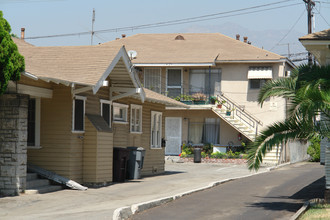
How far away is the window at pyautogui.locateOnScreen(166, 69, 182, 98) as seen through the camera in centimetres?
3978

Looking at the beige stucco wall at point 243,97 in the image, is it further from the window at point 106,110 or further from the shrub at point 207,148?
the window at point 106,110

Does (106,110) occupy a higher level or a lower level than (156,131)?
higher

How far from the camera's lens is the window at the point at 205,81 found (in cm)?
3897

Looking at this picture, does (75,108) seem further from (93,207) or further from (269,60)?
(269,60)

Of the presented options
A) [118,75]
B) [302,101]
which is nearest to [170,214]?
[302,101]

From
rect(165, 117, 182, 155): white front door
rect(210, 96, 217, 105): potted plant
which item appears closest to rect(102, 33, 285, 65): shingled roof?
rect(210, 96, 217, 105): potted plant

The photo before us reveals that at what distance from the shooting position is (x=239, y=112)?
1495 inches

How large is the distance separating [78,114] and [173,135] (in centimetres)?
2175

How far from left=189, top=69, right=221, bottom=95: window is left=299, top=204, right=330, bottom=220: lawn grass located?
24.9m

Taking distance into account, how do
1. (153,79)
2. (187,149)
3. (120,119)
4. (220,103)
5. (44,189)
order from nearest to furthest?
(44,189) → (120,119) → (220,103) → (187,149) → (153,79)

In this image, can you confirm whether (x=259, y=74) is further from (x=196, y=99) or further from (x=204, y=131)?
(x=204, y=131)

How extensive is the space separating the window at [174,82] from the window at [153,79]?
2.36ft

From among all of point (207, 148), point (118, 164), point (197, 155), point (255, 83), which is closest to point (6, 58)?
point (118, 164)

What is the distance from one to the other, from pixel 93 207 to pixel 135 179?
803 centimetres
